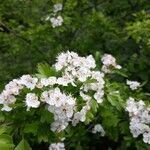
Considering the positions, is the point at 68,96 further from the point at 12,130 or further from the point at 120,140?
the point at 120,140

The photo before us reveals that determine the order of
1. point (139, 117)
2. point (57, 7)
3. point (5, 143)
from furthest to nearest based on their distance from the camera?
point (57, 7), point (139, 117), point (5, 143)

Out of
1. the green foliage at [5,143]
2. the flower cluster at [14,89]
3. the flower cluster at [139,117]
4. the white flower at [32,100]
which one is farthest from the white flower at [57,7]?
the green foliage at [5,143]

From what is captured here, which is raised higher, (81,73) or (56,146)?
(81,73)

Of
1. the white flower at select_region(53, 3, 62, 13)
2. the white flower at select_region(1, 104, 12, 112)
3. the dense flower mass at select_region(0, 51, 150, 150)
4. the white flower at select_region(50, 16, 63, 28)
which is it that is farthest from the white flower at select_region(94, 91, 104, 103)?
the white flower at select_region(53, 3, 62, 13)

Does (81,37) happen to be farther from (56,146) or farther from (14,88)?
(14,88)

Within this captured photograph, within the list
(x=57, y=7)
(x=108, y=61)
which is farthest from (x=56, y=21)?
(x=108, y=61)

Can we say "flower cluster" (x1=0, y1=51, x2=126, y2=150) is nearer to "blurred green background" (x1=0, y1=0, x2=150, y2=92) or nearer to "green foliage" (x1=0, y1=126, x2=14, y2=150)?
"green foliage" (x1=0, y1=126, x2=14, y2=150)

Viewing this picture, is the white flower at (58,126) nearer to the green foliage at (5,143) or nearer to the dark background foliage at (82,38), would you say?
the green foliage at (5,143)
